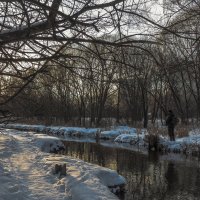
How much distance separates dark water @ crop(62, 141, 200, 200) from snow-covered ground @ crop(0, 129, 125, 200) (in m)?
1.00

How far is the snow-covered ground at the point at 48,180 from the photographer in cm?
809

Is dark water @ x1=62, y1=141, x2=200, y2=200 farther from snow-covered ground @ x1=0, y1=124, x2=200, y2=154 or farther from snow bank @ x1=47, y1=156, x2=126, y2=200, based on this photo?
snow-covered ground @ x1=0, y1=124, x2=200, y2=154

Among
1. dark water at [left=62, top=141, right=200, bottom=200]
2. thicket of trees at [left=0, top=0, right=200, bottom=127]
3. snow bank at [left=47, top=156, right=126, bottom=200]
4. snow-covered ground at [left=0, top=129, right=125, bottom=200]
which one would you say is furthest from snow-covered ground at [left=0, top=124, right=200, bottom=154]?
thicket of trees at [left=0, top=0, right=200, bottom=127]

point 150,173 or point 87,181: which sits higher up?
point 87,181

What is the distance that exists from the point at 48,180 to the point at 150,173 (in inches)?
202

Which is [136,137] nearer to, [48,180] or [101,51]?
[48,180]

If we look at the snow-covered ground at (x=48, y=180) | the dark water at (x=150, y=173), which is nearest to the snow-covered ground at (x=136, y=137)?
the snow-covered ground at (x=48, y=180)

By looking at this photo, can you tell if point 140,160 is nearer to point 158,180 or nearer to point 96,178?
point 158,180

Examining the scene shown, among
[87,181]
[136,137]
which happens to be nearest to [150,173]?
[87,181]

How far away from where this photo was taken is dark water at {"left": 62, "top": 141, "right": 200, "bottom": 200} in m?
10.7

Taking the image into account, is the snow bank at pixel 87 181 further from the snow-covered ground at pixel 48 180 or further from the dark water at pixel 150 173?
the dark water at pixel 150 173

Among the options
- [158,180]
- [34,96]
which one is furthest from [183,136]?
[34,96]

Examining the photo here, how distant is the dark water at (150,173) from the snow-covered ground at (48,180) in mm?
1000

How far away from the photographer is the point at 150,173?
13477 mm
